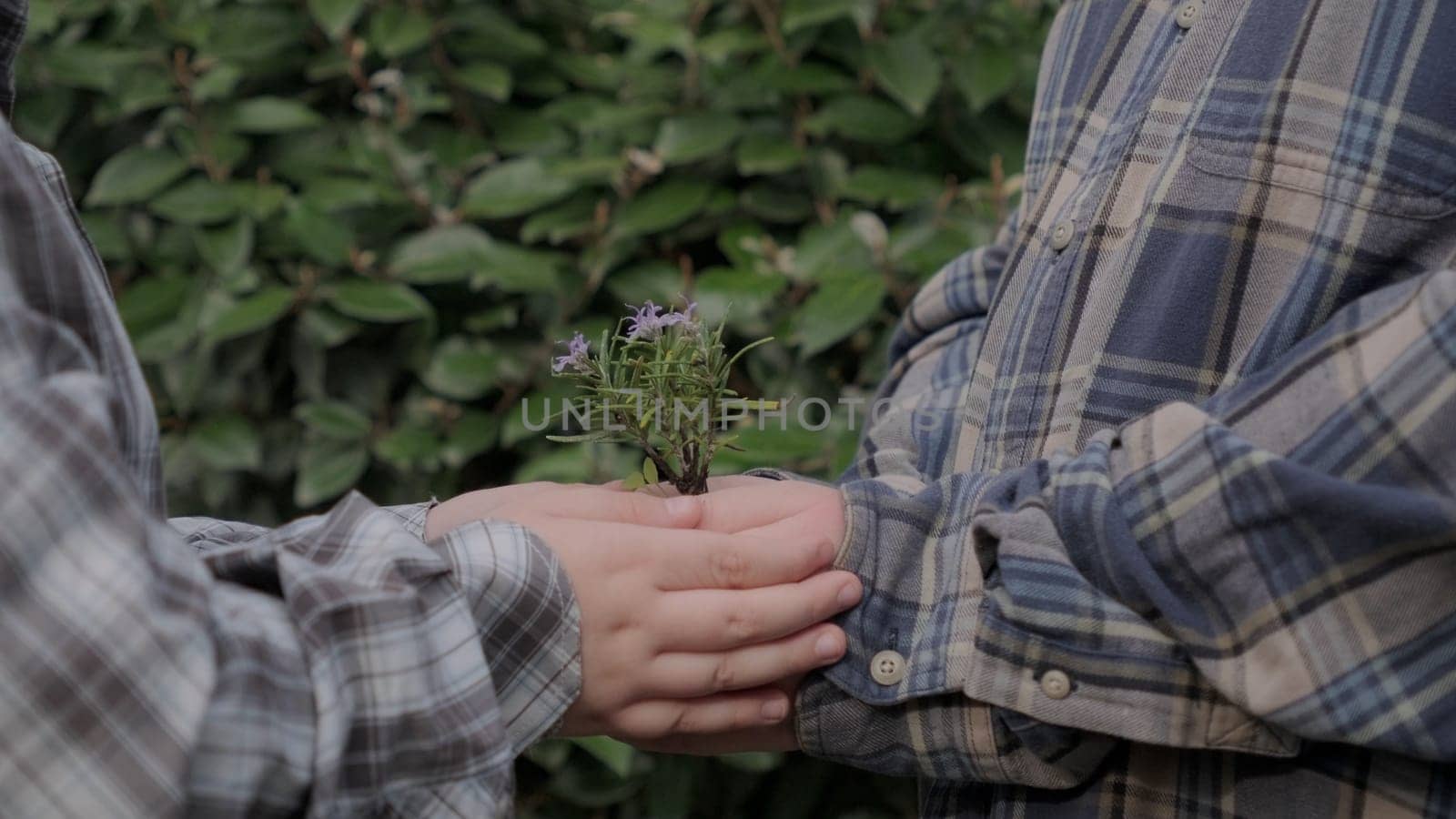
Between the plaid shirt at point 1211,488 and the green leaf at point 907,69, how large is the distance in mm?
797

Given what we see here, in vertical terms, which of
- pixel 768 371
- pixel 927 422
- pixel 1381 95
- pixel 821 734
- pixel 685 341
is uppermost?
pixel 1381 95

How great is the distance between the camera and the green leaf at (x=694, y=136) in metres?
1.82

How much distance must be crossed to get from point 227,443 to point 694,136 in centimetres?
84

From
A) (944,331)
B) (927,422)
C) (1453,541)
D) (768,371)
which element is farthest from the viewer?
(768,371)

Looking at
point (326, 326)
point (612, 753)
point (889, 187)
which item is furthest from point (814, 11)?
point (612, 753)

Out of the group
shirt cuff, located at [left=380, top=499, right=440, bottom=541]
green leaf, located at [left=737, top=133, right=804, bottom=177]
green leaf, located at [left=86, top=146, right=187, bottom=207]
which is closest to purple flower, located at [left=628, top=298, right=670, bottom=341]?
shirt cuff, located at [left=380, top=499, right=440, bottom=541]

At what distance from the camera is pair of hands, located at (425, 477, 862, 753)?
850 millimetres

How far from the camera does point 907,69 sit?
71.6 inches

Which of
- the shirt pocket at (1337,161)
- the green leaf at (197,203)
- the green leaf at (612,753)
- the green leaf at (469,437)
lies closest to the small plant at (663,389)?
the shirt pocket at (1337,161)

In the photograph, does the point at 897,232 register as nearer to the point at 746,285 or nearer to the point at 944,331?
the point at 746,285

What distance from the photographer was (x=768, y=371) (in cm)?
184

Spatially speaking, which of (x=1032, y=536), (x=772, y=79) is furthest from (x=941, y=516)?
(x=772, y=79)

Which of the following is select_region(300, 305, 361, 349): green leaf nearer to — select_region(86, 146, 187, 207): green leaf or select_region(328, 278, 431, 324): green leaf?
select_region(328, 278, 431, 324): green leaf

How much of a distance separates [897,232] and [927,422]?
2.34 feet
